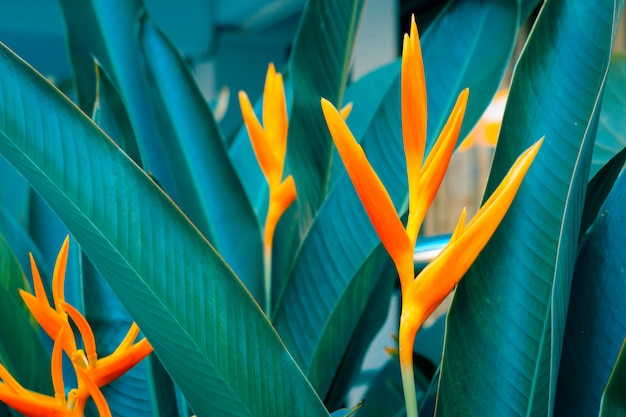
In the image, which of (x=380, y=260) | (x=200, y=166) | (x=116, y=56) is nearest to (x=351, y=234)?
(x=380, y=260)

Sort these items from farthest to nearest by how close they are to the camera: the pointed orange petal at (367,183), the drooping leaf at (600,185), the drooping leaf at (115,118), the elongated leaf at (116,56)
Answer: the elongated leaf at (116,56)
the drooping leaf at (115,118)
the drooping leaf at (600,185)
the pointed orange petal at (367,183)

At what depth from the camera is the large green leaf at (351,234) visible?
382mm

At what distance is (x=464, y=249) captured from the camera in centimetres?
22

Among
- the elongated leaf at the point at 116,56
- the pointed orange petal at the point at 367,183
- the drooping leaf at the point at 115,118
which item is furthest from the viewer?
the elongated leaf at the point at 116,56

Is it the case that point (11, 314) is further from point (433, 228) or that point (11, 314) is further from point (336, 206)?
point (433, 228)

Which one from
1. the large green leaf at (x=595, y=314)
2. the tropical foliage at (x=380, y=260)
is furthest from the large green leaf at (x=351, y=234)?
the large green leaf at (x=595, y=314)

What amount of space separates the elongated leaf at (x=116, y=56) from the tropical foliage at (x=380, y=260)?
0.42ft

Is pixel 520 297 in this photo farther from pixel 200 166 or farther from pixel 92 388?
pixel 200 166

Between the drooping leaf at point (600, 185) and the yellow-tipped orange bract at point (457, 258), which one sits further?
the drooping leaf at point (600, 185)

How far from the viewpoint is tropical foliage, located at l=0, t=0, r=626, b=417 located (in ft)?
0.78

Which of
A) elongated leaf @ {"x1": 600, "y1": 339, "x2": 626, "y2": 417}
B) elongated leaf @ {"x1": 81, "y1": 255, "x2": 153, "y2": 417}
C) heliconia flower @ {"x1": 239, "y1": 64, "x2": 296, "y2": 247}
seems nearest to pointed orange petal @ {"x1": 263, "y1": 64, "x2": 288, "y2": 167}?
heliconia flower @ {"x1": 239, "y1": 64, "x2": 296, "y2": 247}

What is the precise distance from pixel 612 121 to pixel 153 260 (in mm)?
339

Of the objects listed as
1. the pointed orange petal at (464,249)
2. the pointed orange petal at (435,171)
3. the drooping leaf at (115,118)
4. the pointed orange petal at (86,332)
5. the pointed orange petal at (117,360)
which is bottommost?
the pointed orange petal at (117,360)

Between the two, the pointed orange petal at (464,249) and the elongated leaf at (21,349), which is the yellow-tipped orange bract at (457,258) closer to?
the pointed orange petal at (464,249)
